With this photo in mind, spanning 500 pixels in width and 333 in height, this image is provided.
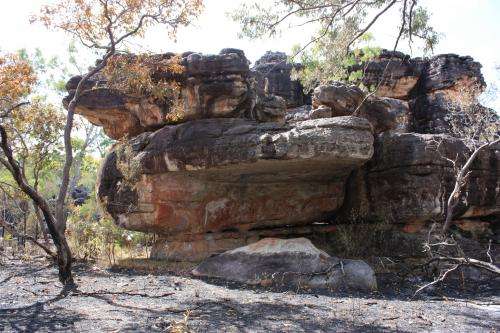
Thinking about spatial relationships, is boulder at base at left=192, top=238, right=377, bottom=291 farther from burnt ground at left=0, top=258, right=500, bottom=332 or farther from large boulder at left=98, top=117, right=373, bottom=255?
large boulder at left=98, top=117, right=373, bottom=255

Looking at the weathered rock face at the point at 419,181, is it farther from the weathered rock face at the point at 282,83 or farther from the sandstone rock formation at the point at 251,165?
the weathered rock face at the point at 282,83

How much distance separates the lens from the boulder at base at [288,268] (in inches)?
358

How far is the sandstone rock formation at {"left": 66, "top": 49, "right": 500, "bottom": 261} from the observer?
1059 centimetres

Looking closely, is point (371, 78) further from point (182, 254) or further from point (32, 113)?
point (32, 113)

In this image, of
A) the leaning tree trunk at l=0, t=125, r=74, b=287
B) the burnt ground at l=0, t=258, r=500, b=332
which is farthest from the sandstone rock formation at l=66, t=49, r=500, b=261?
the leaning tree trunk at l=0, t=125, r=74, b=287

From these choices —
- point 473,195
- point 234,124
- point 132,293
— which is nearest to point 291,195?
point 234,124

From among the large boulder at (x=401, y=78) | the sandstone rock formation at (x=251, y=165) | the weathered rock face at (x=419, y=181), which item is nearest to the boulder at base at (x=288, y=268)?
the sandstone rock formation at (x=251, y=165)

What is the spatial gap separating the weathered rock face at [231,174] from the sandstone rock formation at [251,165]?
0.09 ft

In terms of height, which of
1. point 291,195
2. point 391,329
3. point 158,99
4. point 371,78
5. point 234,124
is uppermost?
point 371,78

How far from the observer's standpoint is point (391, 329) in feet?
19.4

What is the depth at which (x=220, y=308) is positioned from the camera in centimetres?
695

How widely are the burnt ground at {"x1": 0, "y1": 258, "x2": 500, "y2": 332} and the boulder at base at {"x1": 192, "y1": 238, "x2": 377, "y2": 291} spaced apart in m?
0.46

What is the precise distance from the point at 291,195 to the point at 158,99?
4311mm

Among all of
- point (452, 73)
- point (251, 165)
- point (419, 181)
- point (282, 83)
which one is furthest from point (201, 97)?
point (452, 73)
